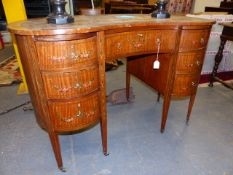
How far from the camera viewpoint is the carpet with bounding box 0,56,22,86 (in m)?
2.45

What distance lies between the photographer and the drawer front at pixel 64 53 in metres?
0.88

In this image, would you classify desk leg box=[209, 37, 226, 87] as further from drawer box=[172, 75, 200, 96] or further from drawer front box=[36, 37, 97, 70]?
drawer front box=[36, 37, 97, 70]

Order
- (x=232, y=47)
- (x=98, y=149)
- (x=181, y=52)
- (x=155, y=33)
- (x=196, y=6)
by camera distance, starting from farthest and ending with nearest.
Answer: (x=196, y=6) → (x=232, y=47) → (x=98, y=149) → (x=181, y=52) → (x=155, y=33)

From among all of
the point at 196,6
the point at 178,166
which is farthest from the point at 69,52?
the point at 196,6

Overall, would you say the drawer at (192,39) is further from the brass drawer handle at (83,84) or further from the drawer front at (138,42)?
the brass drawer handle at (83,84)

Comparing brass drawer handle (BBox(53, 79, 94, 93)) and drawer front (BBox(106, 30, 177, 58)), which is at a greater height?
drawer front (BBox(106, 30, 177, 58))

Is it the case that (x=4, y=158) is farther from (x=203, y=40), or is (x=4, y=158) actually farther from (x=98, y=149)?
(x=203, y=40)

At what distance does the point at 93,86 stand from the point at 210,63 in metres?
1.93

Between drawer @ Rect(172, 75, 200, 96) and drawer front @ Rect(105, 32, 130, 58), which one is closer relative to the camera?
drawer front @ Rect(105, 32, 130, 58)

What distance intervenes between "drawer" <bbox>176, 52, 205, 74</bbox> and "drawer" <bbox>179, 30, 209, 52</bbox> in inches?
1.6

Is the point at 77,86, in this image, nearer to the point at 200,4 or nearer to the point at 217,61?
the point at 217,61

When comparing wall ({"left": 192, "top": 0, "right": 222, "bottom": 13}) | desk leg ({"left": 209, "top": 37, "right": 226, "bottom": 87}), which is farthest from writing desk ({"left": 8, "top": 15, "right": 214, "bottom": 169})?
wall ({"left": 192, "top": 0, "right": 222, "bottom": 13})

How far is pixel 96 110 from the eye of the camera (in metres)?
1.15

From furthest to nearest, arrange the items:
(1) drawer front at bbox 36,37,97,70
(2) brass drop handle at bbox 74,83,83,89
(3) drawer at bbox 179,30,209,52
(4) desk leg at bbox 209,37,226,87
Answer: (4) desk leg at bbox 209,37,226,87
(3) drawer at bbox 179,30,209,52
(2) brass drop handle at bbox 74,83,83,89
(1) drawer front at bbox 36,37,97,70
